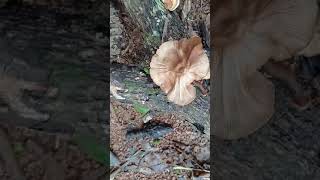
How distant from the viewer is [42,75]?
1162 mm

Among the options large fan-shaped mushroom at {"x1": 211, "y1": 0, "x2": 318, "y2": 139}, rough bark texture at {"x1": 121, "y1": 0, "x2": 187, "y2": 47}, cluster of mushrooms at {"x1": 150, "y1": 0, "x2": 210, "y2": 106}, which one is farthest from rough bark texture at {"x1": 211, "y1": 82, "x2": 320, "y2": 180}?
rough bark texture at {"x1": 121, "y1": 0, "x2": 187, "y2": 47}

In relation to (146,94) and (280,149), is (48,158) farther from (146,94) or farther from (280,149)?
(280,149)

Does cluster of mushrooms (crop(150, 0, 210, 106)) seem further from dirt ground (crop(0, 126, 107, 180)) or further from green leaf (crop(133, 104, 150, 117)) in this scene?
dirt ground (crop(0, 126, 107, 180))

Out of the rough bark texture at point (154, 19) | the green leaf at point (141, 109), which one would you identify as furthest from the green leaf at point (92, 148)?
the rough bark texture at point (154, 19)

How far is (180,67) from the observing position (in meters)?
1.11

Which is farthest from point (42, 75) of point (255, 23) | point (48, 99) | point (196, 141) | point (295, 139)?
point (295, 139)

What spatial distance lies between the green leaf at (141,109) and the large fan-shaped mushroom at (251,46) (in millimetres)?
189

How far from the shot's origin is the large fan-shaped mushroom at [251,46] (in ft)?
3.49

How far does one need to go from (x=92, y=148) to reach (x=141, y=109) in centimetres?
16

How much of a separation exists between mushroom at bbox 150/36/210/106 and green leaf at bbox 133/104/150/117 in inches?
3.6

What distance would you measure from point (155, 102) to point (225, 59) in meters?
0.22

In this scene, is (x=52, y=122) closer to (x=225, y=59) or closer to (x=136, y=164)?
(x=136, y=164)

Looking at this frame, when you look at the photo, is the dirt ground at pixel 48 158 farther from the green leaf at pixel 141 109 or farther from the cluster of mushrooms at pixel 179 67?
the cluster of mushrooms at pixel 179 67

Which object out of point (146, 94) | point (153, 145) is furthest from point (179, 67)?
point (153, 145)
